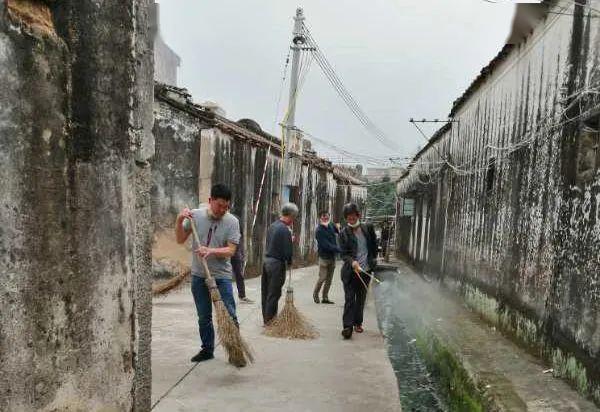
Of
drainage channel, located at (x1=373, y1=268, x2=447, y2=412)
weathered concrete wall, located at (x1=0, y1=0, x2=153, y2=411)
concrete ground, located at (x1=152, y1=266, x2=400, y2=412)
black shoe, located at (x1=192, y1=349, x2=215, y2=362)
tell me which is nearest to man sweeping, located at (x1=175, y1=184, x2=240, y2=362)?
black shoe, located at (x1=192, y1=349, x2=215, y2=362)

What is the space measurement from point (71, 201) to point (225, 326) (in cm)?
265

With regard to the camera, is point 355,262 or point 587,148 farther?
point 355,262

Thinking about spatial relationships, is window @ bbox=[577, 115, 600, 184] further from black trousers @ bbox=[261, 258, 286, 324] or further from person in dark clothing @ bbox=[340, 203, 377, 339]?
black trousers @ bbox=[261, 258, 286, 324]

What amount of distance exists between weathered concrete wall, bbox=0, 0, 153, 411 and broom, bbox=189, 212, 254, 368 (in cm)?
191

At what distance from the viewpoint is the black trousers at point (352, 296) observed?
6.28m

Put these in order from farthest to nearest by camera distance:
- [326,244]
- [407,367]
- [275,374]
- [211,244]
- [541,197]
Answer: [326,244] < [407,367] < [541,197] < [211,244] < [275,374]

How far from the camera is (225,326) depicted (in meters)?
4.55

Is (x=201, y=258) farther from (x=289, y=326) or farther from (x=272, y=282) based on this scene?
(x=289, y=326)

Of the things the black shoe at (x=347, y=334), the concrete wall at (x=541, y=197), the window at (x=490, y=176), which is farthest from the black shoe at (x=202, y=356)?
the window at (x=490, y=176)

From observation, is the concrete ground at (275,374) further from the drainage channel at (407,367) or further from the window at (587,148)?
the window at (587,148)

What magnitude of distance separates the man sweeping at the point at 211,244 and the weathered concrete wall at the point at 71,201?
209 centimetres

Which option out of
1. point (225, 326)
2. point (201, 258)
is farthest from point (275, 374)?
point (201, 258)

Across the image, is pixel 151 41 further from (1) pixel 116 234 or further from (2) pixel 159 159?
(2) pixel 159 159

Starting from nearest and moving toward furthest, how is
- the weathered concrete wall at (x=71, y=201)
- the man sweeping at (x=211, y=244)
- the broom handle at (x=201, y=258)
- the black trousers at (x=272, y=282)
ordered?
the weathered concrete wall at (x=71, y=201) → the broom handle at (x=201, y=258) → the man sweeping at (x=211, y=244) → the black trousers at (x=272, y=282)
